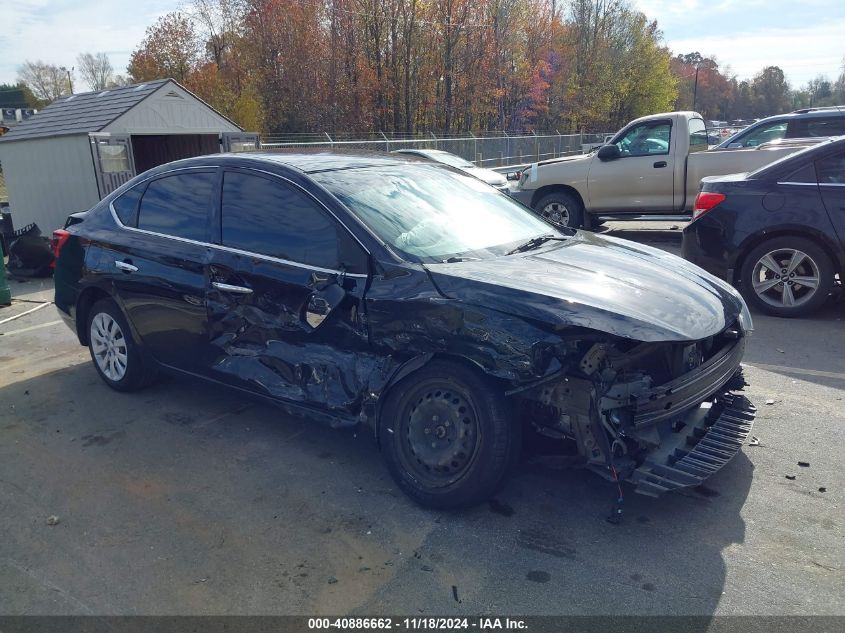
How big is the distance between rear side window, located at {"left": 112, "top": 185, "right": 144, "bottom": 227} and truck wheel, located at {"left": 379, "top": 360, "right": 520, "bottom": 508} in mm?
2657

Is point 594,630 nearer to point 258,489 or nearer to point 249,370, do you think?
point 258,489

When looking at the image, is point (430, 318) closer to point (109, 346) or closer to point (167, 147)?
point (109, 346)

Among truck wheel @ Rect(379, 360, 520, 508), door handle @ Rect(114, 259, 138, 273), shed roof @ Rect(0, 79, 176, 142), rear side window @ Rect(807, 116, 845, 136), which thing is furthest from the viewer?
shed roof @ Rect(0, 79, 176, 142)

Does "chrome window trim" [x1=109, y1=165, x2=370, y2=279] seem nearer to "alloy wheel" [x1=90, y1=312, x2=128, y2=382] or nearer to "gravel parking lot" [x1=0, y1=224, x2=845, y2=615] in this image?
"alloy wheel" [x1=90, y1=312, x2=128, y2=382]

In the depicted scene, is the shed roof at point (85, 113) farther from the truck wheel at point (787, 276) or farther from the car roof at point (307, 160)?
the truck wheel at point (787, 276)

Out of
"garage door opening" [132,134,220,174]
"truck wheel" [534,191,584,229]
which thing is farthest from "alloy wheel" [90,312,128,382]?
"garage door opening" [132,134,220,174]

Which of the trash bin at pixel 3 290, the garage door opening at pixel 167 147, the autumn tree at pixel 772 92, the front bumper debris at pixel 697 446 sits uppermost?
the autumn tree at pixel 772 92

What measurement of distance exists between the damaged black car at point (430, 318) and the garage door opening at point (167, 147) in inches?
408

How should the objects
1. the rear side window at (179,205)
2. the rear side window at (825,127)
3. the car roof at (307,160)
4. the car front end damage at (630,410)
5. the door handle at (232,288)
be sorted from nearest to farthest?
the car front end damage at (630,410)
the door handle at (232,288)
the car roof at (307,160)
the rear side window at (179,205)
the rear side window at (825,127)

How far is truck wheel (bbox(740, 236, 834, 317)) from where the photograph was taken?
6.32 metres

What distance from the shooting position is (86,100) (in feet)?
44.4

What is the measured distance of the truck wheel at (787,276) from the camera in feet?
20.7

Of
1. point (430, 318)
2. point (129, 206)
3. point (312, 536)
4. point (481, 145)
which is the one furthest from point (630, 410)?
point (481, 145)

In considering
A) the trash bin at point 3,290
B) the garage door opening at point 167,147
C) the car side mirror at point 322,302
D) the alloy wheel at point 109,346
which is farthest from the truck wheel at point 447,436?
the garage door opening at point 167,147
